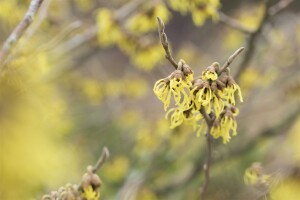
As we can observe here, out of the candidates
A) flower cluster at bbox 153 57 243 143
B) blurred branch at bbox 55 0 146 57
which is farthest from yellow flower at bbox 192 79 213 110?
blurred branch at bbox 55 0 146 57

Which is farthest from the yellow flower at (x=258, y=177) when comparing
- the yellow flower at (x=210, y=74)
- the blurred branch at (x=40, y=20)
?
the blurred branch at (x=40, y=20)

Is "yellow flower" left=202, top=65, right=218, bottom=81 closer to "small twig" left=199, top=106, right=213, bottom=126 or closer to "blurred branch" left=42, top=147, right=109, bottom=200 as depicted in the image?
"small twig" left=199, top=106, right=213, bottom=126

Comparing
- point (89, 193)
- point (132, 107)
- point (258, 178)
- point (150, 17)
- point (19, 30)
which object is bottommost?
point (258, 178)

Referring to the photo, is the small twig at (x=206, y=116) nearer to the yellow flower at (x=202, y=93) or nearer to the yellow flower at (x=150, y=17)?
the yellow flower at (x=202, y=93)

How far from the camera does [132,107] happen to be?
169 inches

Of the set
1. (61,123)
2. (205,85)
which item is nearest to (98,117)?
(61,123)

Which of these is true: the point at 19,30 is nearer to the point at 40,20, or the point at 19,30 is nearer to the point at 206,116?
the point at 40,20

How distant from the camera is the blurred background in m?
1.26

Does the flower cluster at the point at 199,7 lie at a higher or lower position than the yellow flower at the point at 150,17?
lower

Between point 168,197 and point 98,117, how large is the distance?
4.09ft

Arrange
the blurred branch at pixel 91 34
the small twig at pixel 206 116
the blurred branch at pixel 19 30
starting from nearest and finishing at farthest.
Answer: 1. the small twig at pixel 206 116
2. the blurred branch at pixel 19 30
3. the blurred branch at pixel 91 34

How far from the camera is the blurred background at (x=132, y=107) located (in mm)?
1259

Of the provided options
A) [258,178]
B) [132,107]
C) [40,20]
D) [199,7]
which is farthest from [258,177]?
[132,107]

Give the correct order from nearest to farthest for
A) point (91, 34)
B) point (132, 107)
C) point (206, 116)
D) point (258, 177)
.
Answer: point (206, 116) < point (258, 177) < point (91, 34) < point (132, 107)
